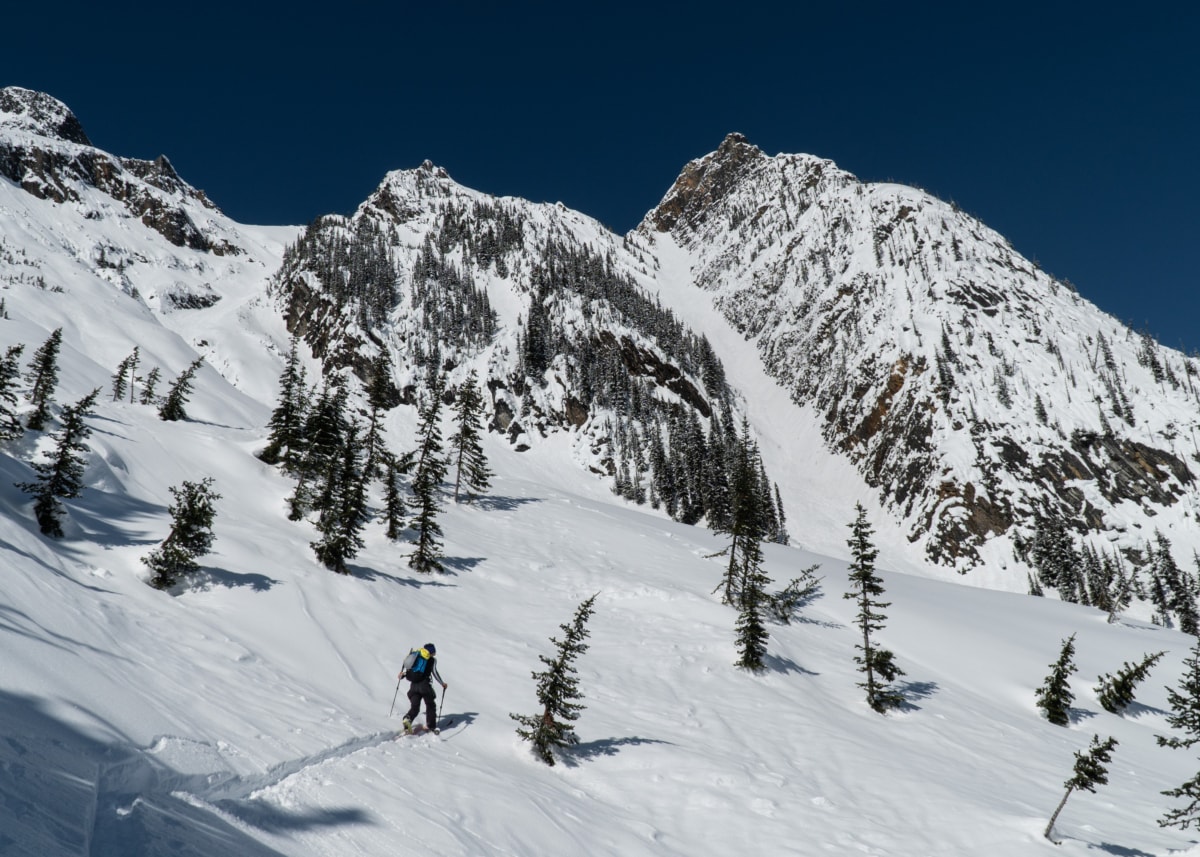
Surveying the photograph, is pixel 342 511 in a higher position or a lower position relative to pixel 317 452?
lower

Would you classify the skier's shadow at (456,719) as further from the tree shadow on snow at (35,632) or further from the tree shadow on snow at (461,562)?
the tree shadow on snow at (461,562)

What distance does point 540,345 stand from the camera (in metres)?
127

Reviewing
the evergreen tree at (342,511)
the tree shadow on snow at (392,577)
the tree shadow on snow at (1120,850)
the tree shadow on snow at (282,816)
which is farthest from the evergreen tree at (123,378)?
the tree shadow on snow at (1120,850)

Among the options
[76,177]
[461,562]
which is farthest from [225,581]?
[76,177]

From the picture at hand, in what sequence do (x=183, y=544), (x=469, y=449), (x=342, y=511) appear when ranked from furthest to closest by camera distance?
(x=469, y=449) → (x=342, y=511) → (x=183, y=544)

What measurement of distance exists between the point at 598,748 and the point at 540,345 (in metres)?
117

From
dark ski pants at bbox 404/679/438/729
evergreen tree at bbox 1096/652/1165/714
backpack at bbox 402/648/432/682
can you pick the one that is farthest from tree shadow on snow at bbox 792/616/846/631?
backpack at bbox 402/648/432/682

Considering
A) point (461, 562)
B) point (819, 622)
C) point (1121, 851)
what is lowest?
point (1121, 851)

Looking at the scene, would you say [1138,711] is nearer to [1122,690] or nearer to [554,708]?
[1122,690]

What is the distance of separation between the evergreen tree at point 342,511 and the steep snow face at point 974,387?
96.4 meters

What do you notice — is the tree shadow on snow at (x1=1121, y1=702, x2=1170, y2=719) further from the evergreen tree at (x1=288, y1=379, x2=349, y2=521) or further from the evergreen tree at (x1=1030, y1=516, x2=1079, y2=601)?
the evergreen tree at (x1=1030, y1=516, x2=1079, y2=601)

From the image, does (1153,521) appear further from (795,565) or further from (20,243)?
(20,243)

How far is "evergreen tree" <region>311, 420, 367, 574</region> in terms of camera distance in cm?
2234

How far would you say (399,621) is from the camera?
63.8ft
